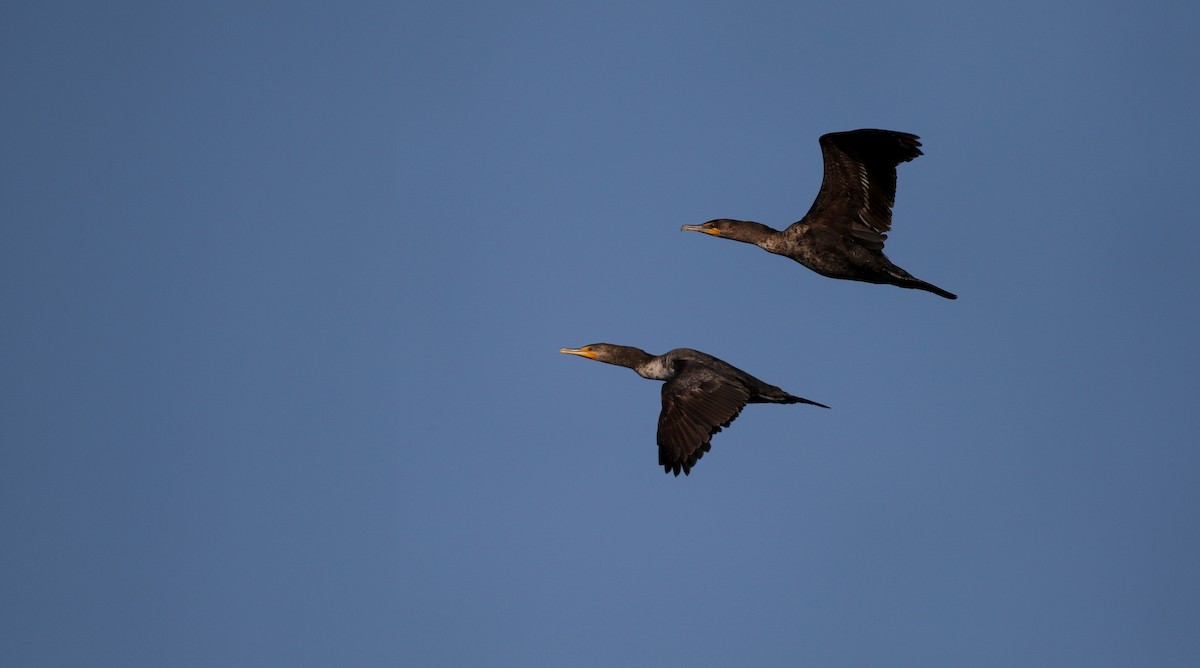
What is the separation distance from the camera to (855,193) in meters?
26.7

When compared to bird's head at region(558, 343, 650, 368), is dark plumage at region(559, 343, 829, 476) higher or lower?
lower

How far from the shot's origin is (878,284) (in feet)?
88.1

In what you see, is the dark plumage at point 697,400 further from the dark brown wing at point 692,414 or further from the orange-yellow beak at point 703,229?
the orange-yellow beak at point 703,229

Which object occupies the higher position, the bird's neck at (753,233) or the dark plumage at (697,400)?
the bird's neck at (753,233)

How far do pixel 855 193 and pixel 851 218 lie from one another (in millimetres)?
403

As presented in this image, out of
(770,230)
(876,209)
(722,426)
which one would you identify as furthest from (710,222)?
(722,426)

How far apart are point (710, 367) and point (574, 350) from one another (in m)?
3.83

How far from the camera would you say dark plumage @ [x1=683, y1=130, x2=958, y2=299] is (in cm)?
2631

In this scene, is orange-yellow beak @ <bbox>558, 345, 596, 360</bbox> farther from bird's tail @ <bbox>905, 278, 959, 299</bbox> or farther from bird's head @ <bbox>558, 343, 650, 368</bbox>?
bird's tail @ <bbox>905, 278, 959, 299</bbox>

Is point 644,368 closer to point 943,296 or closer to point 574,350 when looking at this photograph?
point 574,350

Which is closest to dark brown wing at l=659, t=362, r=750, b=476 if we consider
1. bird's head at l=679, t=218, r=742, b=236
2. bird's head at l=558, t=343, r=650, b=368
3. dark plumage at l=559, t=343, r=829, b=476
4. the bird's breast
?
dark plumage at l=559, t=343, r=829, b=476

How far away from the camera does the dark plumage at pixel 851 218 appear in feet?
86.3

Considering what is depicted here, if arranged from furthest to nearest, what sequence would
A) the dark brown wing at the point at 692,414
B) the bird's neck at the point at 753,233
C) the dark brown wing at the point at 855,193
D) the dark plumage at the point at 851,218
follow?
the bird's neck at the point at 753,233 < the dark brown wing at the point at 855,193 < the dark plumage at the point at 851,218 < the dark brown wing at the point at 692,414

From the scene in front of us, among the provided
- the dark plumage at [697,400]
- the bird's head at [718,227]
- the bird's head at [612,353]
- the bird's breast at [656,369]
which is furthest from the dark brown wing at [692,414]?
the bird's head at [718,227]
